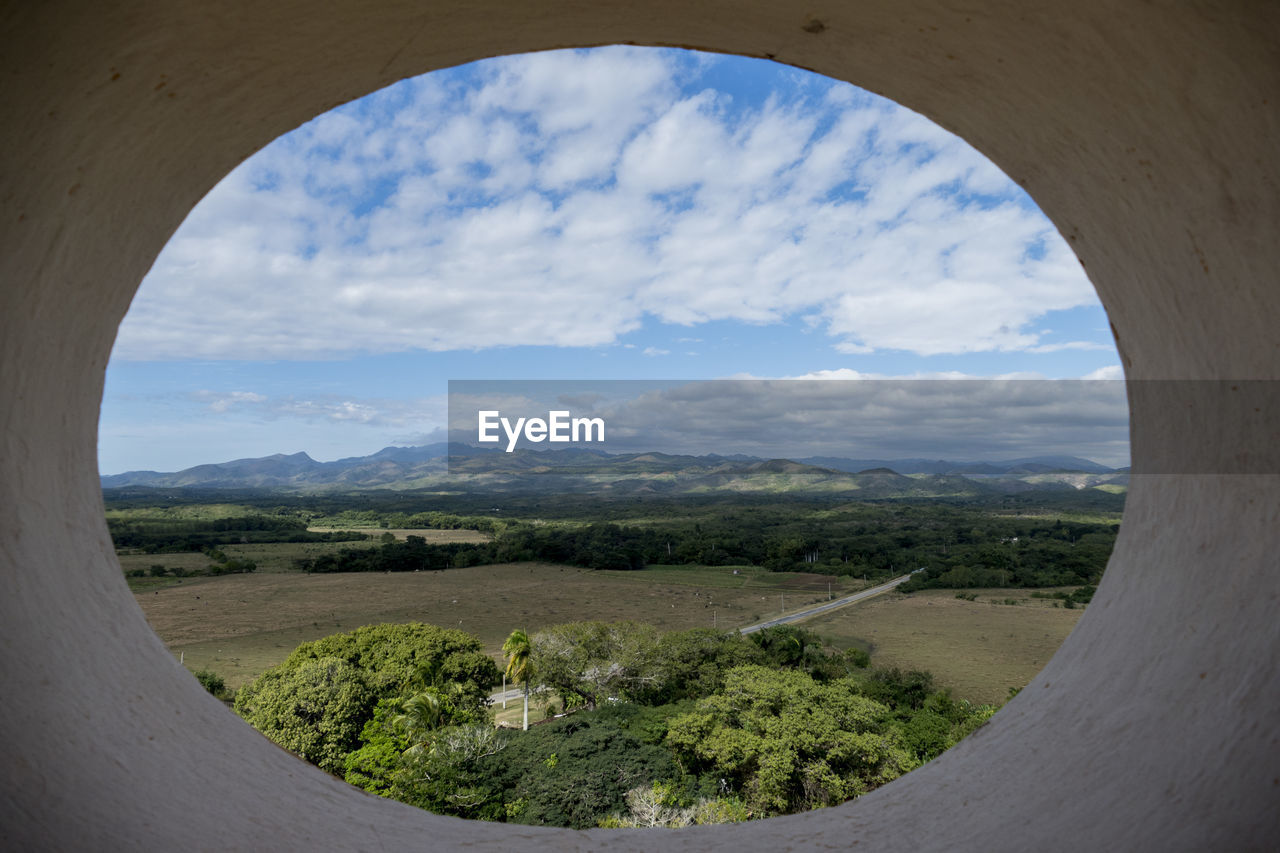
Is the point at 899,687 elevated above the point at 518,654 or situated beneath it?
situated beneath

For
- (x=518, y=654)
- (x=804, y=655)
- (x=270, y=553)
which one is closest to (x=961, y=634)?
(x=804, y=655)

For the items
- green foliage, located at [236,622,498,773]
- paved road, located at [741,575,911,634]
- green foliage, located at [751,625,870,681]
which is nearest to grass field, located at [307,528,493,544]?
paved road, located at [741,575,911,634]

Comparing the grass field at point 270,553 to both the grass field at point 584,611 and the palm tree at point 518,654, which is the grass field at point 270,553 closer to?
the grass field at point 584,611

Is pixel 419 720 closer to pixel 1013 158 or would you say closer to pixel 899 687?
pixel 899 687

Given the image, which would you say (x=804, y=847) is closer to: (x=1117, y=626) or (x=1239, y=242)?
(x=1117, y=626)

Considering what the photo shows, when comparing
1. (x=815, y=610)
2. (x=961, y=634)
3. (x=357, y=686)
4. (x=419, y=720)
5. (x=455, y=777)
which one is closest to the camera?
(x=455, y=777)

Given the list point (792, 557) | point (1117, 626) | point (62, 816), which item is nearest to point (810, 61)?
point (1117, 626)
